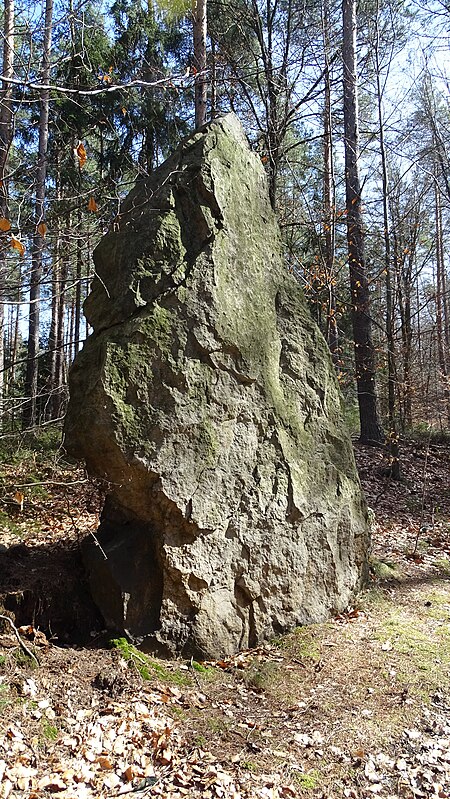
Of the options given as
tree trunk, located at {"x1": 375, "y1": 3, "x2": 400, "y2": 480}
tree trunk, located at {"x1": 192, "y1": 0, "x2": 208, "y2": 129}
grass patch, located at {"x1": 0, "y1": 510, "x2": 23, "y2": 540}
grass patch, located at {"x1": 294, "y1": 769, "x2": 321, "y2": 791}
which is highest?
tree trunk, located at {"x1": 192, "y1": 0, "x2": 208, "y2": 129}

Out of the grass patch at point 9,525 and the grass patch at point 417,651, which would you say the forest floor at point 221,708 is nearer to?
the grass patch at point 417,651

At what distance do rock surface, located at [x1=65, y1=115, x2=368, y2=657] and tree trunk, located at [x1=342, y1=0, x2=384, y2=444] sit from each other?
5656 millimetres

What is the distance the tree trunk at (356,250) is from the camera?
10.9 m

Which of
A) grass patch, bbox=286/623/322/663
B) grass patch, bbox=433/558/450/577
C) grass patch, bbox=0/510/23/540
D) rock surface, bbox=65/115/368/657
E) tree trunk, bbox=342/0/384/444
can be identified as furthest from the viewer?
tree trunk, bbox=342/0/384/444

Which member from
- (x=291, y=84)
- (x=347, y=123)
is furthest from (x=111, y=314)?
(x=347, y=123)

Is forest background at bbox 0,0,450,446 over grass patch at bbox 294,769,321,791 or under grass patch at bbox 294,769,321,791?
over

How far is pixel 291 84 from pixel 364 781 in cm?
920

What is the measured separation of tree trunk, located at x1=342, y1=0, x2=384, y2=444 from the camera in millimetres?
10914

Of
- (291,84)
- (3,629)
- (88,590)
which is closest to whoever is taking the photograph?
(3,629)

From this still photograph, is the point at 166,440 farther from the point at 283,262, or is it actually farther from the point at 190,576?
the point at 283,262

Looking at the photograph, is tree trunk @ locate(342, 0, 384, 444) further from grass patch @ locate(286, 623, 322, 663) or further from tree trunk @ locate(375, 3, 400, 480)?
grass patch @ locate(286, 623, 322, 663)

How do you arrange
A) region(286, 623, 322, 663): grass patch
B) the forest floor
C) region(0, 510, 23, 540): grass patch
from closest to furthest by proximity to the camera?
1. the forest floor
2. region(286, 623, 322, 663): grass patch
3. region(0, 510, 23, 540): grass patch

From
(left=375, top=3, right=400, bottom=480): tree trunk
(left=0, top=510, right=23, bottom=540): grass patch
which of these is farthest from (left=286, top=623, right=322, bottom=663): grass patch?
(left=375, top=3, right=400, bottom=480): tree trunk

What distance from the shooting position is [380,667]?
177 inches
